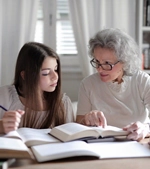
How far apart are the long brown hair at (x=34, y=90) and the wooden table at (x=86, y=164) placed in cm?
69

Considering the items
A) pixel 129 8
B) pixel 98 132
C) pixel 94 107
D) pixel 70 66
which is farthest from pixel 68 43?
pixel 98 132

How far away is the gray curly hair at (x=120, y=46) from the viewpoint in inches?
72.8

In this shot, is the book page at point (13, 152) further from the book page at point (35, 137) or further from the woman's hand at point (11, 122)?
the woman's hand at point (11, 122)

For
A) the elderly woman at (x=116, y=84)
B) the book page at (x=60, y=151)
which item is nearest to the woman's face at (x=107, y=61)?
the elderly woman at (x=116, y=84)

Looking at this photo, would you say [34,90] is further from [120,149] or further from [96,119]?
[120,149]

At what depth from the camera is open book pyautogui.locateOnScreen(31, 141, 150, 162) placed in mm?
1030

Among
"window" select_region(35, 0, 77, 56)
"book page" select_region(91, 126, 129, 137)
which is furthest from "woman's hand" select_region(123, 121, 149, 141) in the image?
"window" select_region(35, 0, 77, 56)

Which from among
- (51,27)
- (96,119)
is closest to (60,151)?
(96,119)

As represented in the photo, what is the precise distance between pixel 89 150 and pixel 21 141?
25 cm

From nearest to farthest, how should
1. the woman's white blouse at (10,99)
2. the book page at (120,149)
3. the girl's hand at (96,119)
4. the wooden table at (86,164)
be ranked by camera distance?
the wooden table at (86,164), the book page at (120,149), the girl's hand at (96,119), the woman's white blouse at (10,99)

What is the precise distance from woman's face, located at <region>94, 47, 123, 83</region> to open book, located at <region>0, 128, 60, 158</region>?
0.56 metres

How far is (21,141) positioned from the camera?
45.7 inches

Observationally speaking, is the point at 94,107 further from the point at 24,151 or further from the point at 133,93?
the point at 24,151

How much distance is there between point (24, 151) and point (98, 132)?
0.36 meters
